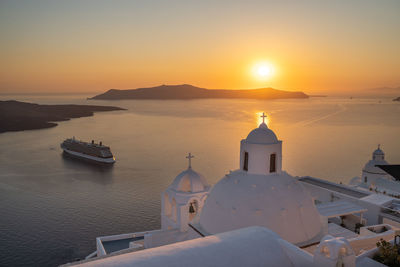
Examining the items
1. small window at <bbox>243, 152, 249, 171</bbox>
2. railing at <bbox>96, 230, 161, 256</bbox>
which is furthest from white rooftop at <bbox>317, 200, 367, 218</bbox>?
railing at <bbox>96, 230, 161, 256</bbox>

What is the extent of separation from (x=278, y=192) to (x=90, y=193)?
36933 millimetres

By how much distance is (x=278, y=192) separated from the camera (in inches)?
586

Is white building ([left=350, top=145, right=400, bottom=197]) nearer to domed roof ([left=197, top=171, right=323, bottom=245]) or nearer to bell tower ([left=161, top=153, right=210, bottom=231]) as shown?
domed roof ([left=197, top=171, right=323, bottom=245])

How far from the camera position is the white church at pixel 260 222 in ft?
29.9

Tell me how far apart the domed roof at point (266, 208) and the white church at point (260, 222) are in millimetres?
46

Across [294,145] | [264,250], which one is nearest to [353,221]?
[264,250]

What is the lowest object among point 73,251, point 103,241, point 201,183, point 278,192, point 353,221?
point 73,251

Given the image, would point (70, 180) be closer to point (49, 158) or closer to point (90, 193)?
point (90, 193)

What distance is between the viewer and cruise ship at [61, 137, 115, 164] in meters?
63.6

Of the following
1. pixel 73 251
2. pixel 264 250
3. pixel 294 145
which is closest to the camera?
pixel 264 250

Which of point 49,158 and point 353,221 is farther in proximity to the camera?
point 49,158

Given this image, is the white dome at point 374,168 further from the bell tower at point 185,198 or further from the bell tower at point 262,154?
the bell tower at point 262,154

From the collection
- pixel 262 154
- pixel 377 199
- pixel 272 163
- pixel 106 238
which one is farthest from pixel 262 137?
pixel 106 238

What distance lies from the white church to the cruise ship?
43.2 metres
